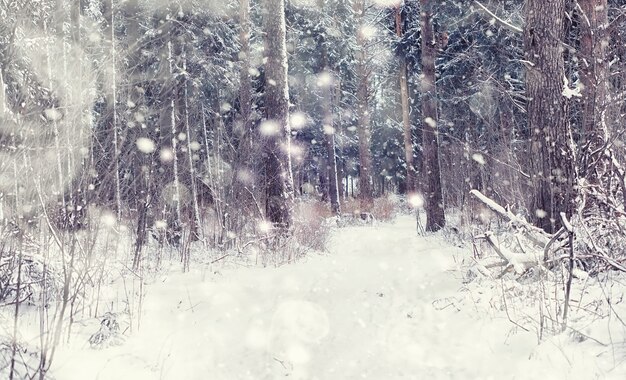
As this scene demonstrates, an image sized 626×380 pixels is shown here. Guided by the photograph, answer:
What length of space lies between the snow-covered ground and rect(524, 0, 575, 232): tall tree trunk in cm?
135

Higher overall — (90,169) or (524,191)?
(90,169)

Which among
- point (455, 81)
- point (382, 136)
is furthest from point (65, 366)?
point (382, 136)

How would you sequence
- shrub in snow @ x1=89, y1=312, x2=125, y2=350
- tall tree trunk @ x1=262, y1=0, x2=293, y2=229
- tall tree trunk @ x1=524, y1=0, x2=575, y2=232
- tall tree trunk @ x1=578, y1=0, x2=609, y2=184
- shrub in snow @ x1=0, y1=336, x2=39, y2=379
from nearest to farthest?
1. shrub in snow @ x1=0, y1=336, x2=39, y2=379
2. shrub in snow @ x1=89, y1=312, x2=125, y2=350
3. tall tree trunk @ x1=578, y1=0, x2=609, y2=184
4. tall tree trunk @ x1=524, y1=0, x2=575, y2=232
5. tall tree trunk @ x1=262, y1=0, x2=293, y2=229

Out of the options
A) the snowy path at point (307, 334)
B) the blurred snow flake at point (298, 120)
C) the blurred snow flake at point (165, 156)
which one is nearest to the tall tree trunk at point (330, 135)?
the blurred snow flake at point (298, 120)

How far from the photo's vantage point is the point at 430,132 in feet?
38.9

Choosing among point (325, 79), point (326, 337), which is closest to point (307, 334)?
point (326, 337)

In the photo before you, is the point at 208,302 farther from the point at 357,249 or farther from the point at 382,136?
the point at 382,136

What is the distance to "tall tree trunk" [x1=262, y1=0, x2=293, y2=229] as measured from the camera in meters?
8.06

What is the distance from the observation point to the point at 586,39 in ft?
20.8

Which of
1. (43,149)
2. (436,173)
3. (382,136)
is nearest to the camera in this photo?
(43,149)

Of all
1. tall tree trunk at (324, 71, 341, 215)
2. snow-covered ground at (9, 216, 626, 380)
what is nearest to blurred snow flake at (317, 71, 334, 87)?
tall tree trunk at (324, 71, 341, 215)

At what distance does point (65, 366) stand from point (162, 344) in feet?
2.48

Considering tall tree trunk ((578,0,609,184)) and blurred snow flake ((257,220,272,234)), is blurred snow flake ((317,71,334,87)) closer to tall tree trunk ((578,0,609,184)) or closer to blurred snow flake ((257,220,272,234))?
blurred snow flake ((257,220,272,234))

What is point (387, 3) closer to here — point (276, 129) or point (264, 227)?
point (276, 129)
